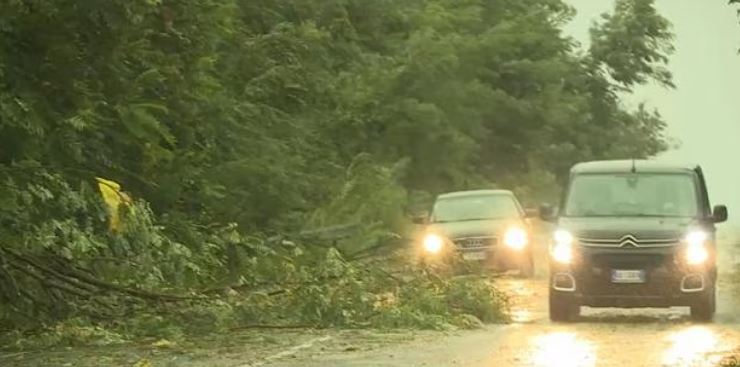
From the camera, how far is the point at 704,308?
2042 cm

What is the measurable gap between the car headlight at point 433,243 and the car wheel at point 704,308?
15.2 feet

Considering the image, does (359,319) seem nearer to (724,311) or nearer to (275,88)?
(724,311)

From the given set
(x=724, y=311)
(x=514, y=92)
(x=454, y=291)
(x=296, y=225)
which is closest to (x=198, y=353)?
(x=454, y=291)

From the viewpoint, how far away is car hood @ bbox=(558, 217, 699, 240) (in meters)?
20.4

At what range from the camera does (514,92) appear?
5869 centimetres

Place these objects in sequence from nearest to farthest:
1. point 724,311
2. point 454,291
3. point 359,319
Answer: point 359,319 < point 454,291 < point 724,311

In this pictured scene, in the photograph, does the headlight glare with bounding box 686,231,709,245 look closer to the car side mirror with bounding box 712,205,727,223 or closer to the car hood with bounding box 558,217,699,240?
the car hood with bounding box 558,217,699,240

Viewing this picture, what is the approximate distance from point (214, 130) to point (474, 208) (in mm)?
8289

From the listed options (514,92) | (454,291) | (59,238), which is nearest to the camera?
(59,238)

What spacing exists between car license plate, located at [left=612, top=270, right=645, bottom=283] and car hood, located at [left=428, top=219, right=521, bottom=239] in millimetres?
9617

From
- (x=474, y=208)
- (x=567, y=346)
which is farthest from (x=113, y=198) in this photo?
(x=474, y=208)

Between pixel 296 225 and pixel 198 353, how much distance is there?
37.7ft

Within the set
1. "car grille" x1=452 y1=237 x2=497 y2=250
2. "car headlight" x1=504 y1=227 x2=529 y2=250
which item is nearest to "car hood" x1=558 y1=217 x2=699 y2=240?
"car grille" x1=452 y1=237 x2=497 y2=250

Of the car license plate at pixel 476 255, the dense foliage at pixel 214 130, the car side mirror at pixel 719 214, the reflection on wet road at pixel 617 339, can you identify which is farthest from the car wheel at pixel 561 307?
the car license plate at pixel 476 255
